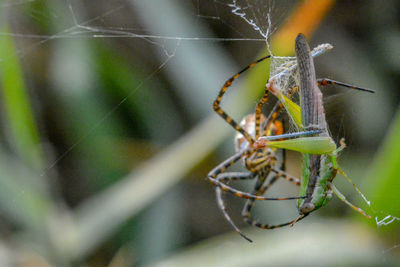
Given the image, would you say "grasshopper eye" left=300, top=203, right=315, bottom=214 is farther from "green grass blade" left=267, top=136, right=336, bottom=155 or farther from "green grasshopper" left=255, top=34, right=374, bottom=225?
"green grass blade" left=267, top=136, right=336, bottom=155

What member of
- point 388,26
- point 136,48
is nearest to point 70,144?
point 136,48

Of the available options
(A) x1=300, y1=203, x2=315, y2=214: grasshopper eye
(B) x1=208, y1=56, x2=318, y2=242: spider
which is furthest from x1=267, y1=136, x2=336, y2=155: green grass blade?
(B) x1=208, y1=56, x2=318, y2=242: spider

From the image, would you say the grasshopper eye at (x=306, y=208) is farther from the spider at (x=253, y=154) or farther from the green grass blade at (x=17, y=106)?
the green grass blade at (x=17, y=106)

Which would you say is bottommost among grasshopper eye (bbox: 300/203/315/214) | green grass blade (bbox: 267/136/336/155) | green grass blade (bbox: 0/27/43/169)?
grasshopper eye (bbox: 300/203/315/214)

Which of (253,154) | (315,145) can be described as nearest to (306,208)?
(315,145)

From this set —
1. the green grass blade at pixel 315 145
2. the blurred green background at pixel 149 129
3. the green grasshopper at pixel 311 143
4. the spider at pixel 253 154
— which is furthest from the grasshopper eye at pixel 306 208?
the blurred green background at pixel 149 129

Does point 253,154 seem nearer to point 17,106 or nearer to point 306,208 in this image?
point 306,208

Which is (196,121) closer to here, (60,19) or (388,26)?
(60,19)
